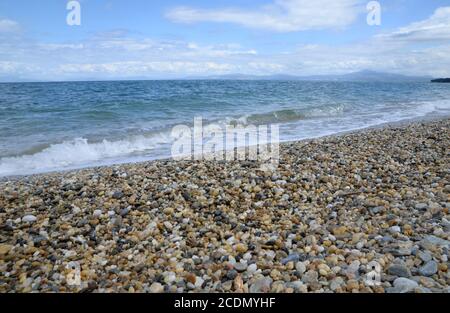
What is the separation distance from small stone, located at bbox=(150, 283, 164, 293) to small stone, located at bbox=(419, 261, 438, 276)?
2660 mm

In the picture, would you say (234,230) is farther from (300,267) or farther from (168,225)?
(300,267)

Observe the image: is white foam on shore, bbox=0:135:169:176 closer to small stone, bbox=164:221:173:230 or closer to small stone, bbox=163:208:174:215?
small stone, bbox=163:208:174:215

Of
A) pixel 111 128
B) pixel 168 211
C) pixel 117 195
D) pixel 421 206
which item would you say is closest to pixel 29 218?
pixel 117 195

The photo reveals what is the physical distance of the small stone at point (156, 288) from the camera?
342cm

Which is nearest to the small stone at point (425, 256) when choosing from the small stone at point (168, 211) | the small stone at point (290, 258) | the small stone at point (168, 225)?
the small stone at point (290, 258)

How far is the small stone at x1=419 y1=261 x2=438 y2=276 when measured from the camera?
11.5 feet

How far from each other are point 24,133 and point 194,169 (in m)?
11.2

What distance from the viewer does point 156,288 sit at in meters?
3.44

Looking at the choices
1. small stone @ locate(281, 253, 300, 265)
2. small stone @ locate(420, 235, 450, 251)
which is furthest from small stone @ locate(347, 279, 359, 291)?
small stone @ locate(420, 235, 450, 251)

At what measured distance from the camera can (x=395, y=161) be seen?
782cm

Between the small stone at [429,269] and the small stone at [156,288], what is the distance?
8.73 feet

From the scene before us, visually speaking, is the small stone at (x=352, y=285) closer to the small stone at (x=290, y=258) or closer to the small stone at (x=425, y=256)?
the small stone at (x=290, y=258)

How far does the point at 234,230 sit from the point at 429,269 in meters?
2.26
